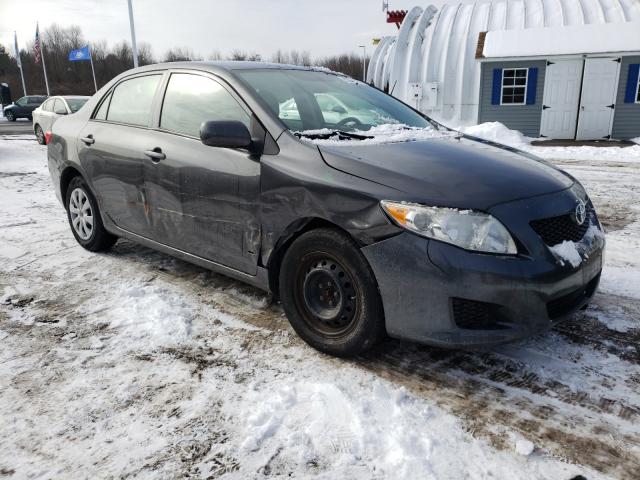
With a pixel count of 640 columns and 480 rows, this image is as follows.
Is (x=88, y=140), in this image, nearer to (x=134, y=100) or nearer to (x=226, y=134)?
(x=134, y=100)

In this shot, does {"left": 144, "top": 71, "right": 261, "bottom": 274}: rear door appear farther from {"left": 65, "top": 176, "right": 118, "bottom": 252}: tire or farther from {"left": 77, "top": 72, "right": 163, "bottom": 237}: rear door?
{"left": 65, "top": 176, "right": 118, "bottom": 252}: tire

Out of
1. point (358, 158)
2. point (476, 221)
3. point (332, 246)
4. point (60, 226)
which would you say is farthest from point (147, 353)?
point (60, 226)

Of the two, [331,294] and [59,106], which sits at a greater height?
[59,106]

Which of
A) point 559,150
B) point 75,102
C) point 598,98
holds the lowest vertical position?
point 559,150

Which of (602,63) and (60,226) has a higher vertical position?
(602,63)

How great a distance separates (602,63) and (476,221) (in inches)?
666

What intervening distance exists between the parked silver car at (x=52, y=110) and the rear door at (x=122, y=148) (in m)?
11.4

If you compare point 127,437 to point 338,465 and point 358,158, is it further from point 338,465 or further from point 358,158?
point 358,158

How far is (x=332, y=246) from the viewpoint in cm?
266

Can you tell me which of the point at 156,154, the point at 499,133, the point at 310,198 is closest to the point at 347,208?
the point at 310,198

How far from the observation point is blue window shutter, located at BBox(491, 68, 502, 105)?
17.5m

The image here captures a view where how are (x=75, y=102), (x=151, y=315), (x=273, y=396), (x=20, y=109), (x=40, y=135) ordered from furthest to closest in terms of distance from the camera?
(x=20, y=109) → (x=40, y=135) → (x=75, y=102) → (x=151, y=315) → (x=273, y=396)

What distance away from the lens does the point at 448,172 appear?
2.66 m

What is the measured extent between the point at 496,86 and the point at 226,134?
16846 mm
